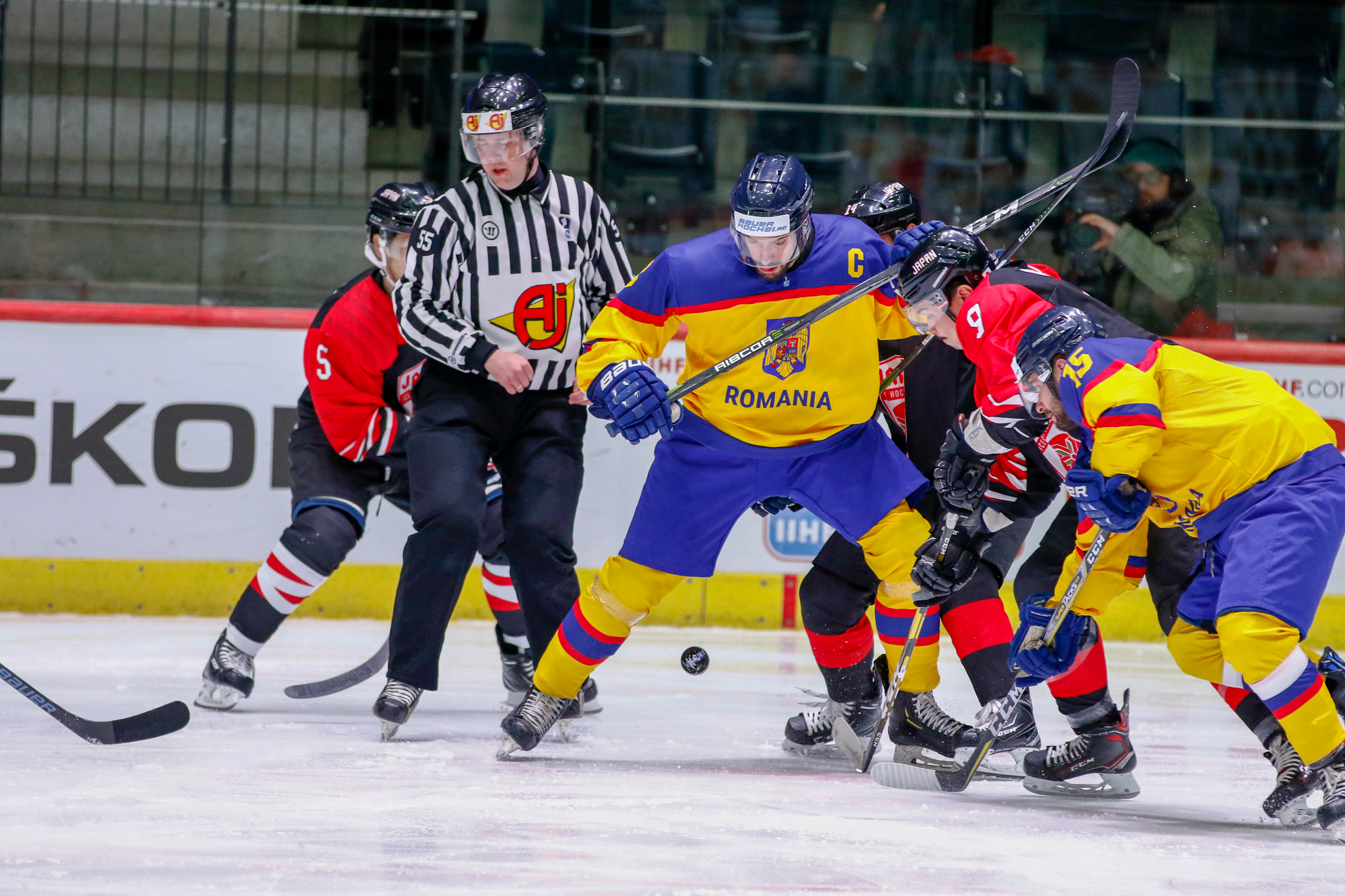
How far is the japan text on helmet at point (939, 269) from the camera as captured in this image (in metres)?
2.70

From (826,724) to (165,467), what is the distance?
107 inches

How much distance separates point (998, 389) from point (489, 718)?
1508mm

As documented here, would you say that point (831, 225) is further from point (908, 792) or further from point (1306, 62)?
point (1306, 62)

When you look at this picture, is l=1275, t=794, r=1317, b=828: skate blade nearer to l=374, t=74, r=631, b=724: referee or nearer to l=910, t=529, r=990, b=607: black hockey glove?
l=910, t=529, r=990, b=607: black hockey glove

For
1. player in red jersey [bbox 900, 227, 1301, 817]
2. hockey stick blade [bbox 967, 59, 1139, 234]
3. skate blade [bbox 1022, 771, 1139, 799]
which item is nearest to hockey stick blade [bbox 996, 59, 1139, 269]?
hockey stick blade [bbox 967, 59, 1139, 234]

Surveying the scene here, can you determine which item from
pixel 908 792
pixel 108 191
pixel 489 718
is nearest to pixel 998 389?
pixel 908 792

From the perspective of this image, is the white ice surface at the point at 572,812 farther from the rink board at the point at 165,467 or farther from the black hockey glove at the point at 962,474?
the rink board at the point at 165,467

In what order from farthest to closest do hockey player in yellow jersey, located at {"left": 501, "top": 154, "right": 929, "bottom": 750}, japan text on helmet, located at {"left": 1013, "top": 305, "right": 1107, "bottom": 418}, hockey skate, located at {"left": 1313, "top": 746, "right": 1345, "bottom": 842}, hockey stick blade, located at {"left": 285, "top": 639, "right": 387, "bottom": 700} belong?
1. hockey stick blade, located at {"left": 285, "top": 639, "right": 387, "bottom": 700}
2. hockey player in yellow jersey, located at {"left": 501, "top": 154, "right": 929, "bottom": 750}
3. japan text on helmet, located at {"left": 1013, "top": 305, "right": 1107, "bottom": 418}
4. hockey skate, located at {"left": 1313, "top": 746, "right": 1345, "bottom": 842}

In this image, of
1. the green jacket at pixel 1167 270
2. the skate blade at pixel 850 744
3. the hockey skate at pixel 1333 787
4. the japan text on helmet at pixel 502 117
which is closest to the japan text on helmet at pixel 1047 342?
the hockey skate at pixel 1333 787

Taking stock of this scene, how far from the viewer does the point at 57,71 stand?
506 centimetres

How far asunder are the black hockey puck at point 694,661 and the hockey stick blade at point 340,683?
86 centimetres

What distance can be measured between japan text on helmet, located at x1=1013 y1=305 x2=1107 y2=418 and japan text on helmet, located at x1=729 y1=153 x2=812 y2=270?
514mm

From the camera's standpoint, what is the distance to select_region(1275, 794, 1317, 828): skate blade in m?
2.52

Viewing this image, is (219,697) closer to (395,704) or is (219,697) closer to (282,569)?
(282,569)
